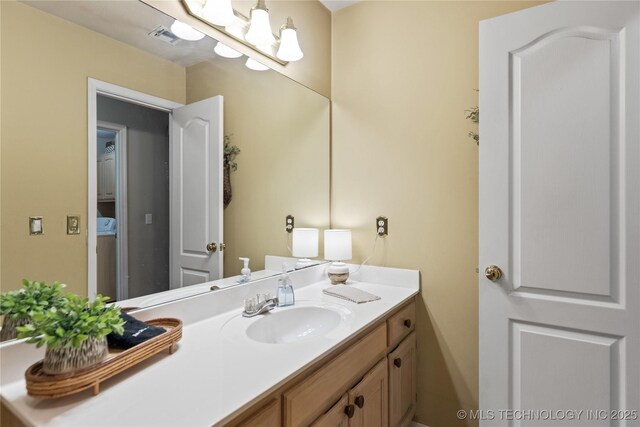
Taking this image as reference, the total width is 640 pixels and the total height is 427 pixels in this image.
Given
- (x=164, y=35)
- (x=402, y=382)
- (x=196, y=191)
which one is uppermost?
(x=164, y=35)

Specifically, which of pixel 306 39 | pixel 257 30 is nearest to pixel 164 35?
pixel 257 30

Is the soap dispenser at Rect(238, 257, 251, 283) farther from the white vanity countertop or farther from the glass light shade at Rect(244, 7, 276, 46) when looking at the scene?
the glass light shade at Rect(244, 7, 276, 46)

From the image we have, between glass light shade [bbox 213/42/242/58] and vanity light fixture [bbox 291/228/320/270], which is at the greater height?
glass light shade [bbox 213/42/242/58]

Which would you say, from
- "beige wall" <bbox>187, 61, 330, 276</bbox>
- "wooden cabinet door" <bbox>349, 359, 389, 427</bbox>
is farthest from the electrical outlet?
"wooden cabinet door" <bbox>349, 359, 389, 427</bbox>

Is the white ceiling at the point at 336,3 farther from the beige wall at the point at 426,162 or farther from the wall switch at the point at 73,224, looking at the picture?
the wall switch at the point at 73,224

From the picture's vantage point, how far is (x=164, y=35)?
1236mm

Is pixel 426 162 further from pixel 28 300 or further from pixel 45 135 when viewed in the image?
pixel 28 300

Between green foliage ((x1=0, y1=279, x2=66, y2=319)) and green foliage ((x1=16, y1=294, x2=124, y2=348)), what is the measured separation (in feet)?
0.21

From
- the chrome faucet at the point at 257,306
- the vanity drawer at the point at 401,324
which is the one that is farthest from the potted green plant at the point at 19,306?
the vanity drawer at the point at 401,324

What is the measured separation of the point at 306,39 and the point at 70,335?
1.84 m

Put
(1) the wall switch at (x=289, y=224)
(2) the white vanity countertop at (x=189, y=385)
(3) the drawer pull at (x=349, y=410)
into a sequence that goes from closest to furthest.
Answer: (2) the white vanity countertop at (x=189, y=385) → (3) the drawer pull at (x=349, y=410) → (1) the wall switch at (x=289, y=224)

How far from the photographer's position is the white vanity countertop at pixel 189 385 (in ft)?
2.28

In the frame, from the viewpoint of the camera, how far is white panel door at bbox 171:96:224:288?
1.29 meters

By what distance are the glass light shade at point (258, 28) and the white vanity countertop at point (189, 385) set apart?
1.24m
